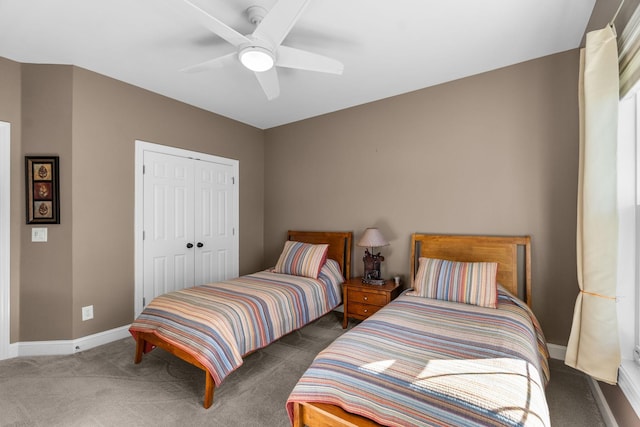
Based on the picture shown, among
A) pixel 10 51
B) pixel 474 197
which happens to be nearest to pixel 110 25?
pixel 10 51

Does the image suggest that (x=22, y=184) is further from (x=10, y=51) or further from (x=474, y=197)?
(x=474, y=197)

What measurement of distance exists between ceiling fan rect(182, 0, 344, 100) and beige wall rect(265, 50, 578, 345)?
5.13ft

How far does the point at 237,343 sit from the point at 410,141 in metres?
2.69

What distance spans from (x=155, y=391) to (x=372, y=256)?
2.31m

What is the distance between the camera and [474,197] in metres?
2.95

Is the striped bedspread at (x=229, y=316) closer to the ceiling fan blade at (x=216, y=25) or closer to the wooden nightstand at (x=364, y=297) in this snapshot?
the wooden nightstand at (x=364, y=297)

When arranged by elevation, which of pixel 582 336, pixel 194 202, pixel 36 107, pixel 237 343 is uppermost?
pixel 36 107

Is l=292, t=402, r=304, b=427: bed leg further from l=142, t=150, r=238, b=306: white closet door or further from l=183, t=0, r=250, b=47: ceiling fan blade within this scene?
l=142, t=150, r=238, b=306: white closet door

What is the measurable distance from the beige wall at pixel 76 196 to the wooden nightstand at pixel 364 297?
2.36 meters

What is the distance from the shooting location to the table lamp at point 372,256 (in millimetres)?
3217

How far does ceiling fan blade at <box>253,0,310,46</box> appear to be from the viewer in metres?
1.59

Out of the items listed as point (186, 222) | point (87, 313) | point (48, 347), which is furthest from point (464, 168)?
point (48, 347)

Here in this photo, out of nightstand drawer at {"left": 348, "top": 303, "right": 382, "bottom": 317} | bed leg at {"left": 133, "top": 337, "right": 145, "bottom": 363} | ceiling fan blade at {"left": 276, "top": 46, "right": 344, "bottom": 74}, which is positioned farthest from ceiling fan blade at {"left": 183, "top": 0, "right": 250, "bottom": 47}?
nightstand drawer at {"left": 348, "top": 303, "right": 382, "bottom": 317}

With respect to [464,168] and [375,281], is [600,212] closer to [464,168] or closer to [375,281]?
[464,168]
